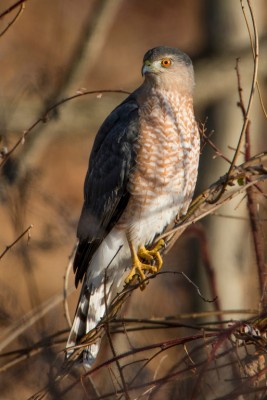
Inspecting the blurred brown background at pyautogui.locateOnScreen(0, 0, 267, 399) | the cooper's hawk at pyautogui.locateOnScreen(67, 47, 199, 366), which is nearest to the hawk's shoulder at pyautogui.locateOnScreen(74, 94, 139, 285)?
the cooper's hawk at pyautogui.locateOnScreen(67, 47, 199, 366)

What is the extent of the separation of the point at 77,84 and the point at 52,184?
6.87 meters

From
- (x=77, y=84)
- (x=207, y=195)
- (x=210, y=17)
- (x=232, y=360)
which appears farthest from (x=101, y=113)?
(x=232, y=360)

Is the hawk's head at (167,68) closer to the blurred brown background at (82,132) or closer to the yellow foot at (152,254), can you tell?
the blurred brown background at (82,132)

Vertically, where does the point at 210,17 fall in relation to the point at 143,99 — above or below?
above

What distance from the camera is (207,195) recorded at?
128 inches

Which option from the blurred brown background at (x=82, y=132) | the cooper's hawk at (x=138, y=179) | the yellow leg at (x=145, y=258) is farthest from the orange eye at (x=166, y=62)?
the yellow leg at (x=145, y=258)

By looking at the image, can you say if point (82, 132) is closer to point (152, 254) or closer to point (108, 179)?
point (108, 179)

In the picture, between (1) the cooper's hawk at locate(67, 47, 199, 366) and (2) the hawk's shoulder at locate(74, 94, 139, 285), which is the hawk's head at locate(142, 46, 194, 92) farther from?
(2) the hawk's shoulder at locate(74, 94, 139, 285)

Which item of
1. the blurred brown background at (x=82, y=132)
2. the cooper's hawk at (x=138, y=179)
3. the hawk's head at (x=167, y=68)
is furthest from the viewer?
the hawk's head at (x=167, y=68)

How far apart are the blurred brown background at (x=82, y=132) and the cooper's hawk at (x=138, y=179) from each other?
20 centimetres

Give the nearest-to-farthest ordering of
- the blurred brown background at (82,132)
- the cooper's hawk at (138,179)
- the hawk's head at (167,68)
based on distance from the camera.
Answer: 1. the blurred brown background at (82,132)
2. the cooper's hawk at (138,179)
3. the hawk's head at (167,68)

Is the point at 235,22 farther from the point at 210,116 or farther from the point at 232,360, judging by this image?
the point at 232,360

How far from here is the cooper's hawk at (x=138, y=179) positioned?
4363 mm

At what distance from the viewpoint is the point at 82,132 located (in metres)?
8.47
